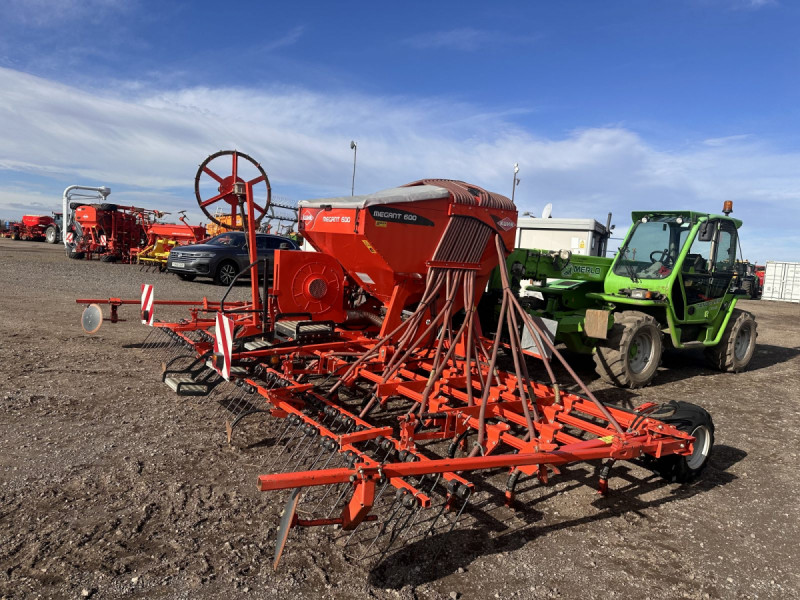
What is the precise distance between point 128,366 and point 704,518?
5.58 m

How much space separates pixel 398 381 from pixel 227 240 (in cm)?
1159

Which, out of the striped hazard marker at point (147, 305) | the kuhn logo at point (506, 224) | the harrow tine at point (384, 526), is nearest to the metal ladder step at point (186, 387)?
the striped hazard marker at point (147, 305)

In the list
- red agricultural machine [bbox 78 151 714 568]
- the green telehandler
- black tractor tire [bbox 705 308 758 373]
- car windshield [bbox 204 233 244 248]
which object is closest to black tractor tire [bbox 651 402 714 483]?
red agricultural machine [bbox 78 151 714 568]

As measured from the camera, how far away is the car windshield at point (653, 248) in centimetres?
675

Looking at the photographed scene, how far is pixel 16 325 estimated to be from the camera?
24.7ft

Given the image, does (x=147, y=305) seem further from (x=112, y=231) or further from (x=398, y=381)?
(x=112, y=231)

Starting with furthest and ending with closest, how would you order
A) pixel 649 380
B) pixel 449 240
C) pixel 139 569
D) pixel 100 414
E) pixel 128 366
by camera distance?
pixel 649 380 < pixel 128 366 < pixel 449 240 < pixel 100 414 < pixel 139 569

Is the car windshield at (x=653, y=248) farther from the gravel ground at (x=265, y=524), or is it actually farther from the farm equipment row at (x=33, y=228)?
the farm equipment row at (x=33, y=228)

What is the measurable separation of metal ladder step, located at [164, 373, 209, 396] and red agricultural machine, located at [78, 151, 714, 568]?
20 mm

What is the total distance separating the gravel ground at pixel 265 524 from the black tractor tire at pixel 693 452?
0.41ft

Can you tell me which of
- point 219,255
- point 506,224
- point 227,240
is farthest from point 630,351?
point 227,240

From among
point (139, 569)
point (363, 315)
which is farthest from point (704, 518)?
point (363, 315)

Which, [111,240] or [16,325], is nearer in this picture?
[16,325]

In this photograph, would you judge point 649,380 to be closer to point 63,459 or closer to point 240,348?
point 240,348
